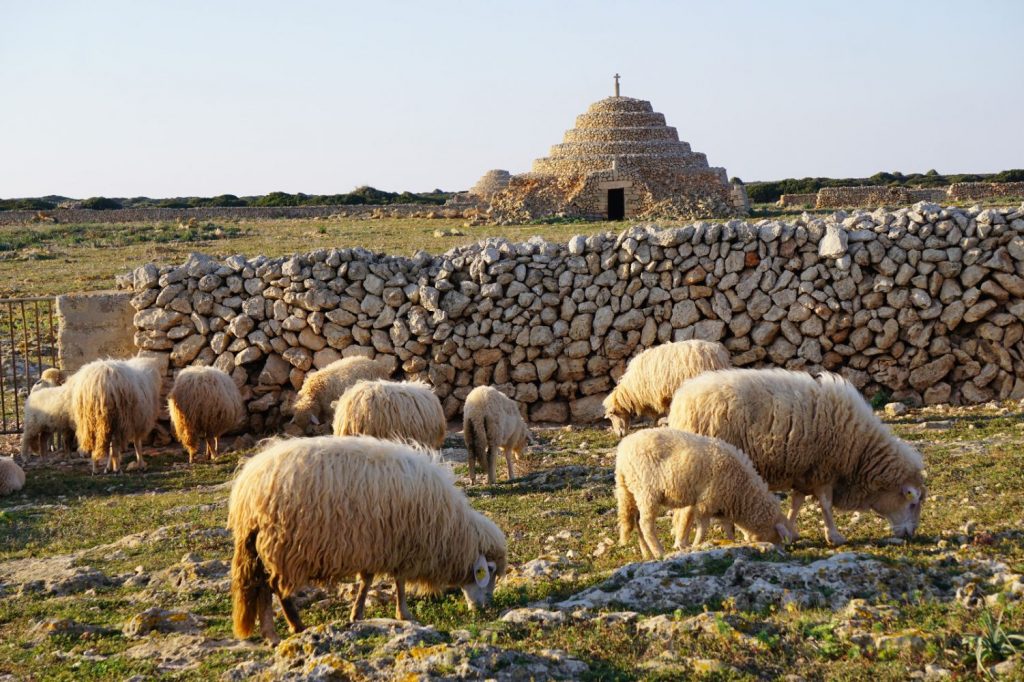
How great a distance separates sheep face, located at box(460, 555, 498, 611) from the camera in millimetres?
6492

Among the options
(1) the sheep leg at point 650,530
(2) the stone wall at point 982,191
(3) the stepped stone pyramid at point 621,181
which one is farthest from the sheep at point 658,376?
(2) the stone wall at point 982,191

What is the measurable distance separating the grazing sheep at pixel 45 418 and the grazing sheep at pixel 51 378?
459 mm

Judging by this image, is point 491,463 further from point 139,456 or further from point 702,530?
point 139,456

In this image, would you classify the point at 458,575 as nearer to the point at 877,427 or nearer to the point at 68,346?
the point at 877,427

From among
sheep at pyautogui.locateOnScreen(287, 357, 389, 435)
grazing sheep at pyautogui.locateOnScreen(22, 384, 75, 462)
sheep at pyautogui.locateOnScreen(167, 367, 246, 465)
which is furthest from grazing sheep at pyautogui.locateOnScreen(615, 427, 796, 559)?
grazing sheep at pyautogui.locateOnScreen(22, 384, 75, 462)

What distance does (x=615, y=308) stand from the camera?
14086mm

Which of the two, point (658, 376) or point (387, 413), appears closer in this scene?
point (387, 413)

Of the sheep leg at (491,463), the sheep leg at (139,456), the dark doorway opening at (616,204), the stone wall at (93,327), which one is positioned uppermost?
the dark doorway opening at (616,204)

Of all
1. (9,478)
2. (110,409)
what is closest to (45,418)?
(110,409)

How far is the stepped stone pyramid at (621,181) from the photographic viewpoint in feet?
116

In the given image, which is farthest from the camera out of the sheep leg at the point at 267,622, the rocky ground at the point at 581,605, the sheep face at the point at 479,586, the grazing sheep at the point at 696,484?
the grazing sheep at the point at 696,484

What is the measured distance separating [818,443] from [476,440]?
3851 millimetres

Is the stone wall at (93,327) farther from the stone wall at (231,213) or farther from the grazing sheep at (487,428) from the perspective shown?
the stone wall at (231,213)

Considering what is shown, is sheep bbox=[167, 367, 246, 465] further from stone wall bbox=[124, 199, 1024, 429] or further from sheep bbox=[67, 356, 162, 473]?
stone wall bbox=[124, 199, 1024, 429]
